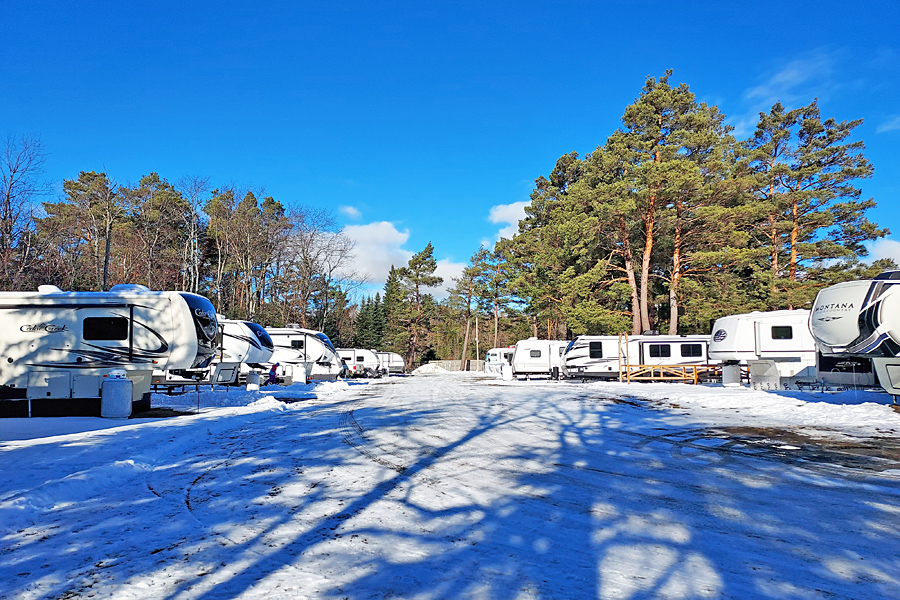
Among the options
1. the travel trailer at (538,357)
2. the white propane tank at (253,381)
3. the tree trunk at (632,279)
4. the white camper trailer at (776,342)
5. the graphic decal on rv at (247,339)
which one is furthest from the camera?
the travel trailer at (538,357)

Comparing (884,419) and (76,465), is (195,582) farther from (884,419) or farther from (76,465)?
(884,419)

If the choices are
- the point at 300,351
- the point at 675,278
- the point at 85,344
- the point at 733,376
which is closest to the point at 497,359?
the point at 675,278

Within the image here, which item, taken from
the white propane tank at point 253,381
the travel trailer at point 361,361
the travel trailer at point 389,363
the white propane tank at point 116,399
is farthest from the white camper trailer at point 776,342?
the travel trailer at point 389,363

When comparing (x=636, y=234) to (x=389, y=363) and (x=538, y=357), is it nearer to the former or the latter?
(x=538, y=357)

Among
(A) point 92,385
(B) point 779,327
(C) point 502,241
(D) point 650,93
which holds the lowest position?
(A) point 92,385

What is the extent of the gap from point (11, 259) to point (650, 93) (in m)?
35.0

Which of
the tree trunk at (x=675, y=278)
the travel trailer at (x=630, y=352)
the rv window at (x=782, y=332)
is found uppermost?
the tree trunk at (x=675, y=278)

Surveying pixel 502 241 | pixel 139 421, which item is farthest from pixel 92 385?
pixel 502 241

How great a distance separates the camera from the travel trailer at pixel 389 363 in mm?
40625

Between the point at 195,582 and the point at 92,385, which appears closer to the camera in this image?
the point at 195,582

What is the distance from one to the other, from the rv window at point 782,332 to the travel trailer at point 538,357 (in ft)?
41.4

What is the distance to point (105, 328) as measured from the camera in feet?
43.6

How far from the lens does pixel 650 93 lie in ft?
107

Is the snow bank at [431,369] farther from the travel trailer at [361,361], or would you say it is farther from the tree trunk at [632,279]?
the tree trunk at [632,279]
